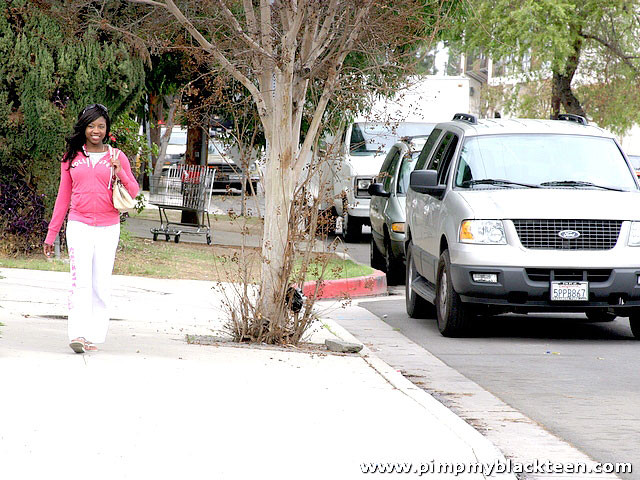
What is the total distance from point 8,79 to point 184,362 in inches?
289

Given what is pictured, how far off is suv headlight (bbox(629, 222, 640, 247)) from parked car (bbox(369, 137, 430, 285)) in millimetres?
5118

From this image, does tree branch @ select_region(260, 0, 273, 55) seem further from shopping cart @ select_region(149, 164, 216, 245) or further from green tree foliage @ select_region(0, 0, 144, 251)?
shopping cart @ select_region(149, 164, 216, 245)

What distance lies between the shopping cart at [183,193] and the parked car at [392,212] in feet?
10.5

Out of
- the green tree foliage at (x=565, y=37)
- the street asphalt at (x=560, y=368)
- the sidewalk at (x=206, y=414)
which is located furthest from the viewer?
the green tree foliage at (x=565, y=37)

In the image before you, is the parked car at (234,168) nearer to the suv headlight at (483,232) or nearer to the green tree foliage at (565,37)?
the suv headlight at (483,232)

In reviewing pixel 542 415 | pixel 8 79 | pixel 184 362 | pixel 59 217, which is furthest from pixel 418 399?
pixel 8 79

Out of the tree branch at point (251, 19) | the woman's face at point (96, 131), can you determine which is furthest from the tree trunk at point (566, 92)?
the woman's face at point (96, 131)

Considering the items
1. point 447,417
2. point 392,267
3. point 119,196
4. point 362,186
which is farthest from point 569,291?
point 362,186

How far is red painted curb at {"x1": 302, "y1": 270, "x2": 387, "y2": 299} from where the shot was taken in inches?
557

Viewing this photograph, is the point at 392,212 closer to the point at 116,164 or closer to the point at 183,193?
the point at 183,193

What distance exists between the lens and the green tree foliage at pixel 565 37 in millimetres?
31547

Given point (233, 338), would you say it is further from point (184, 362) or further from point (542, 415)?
point (542, 415)

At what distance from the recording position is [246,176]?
904cm

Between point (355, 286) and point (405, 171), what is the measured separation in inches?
101
